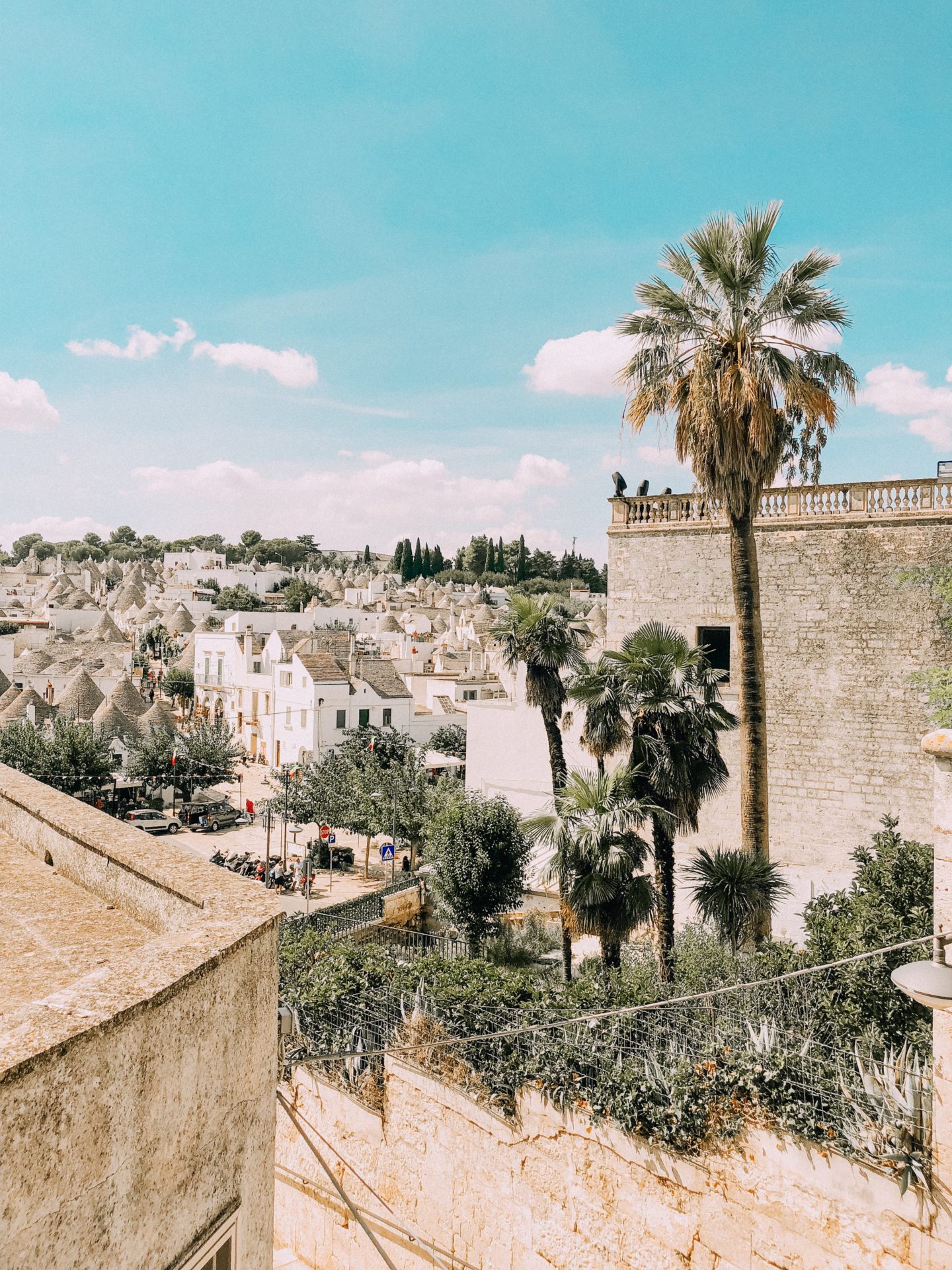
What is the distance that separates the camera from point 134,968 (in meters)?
2.71

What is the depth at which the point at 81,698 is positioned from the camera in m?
41.0

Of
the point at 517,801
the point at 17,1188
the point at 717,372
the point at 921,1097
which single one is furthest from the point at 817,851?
the point at 17,1188

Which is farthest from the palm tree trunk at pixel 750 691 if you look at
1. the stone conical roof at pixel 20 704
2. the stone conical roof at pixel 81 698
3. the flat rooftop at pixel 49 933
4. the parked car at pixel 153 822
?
the stone conical roof at pixel 81 698

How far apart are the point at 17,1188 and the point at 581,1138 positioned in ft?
22.8

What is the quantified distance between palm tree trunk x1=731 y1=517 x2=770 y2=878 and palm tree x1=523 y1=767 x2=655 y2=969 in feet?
6.82

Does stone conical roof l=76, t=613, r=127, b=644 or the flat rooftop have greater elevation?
stone conical roof l=76, t=613, r=127, b=644

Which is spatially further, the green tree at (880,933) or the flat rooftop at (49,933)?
the green tree at (880,933)

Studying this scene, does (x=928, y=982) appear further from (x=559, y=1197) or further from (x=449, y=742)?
(x=449, y=742)

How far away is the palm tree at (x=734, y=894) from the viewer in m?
11.2

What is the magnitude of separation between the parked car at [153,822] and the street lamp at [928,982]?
28964 mm

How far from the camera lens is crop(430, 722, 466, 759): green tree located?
126 ft

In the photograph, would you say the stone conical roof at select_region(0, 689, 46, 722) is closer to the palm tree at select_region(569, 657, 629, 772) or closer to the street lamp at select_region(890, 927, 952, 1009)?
the palm tree at select_region(569, 657, 629, 772)

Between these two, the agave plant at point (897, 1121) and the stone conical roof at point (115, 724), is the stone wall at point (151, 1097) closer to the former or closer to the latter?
the agave plant at point (897, 1121)

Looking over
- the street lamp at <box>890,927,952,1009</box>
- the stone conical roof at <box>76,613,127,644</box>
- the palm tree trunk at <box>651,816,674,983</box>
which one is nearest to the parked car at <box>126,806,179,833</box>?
the palm tree trunk at <box>651,816,674,983</box>
